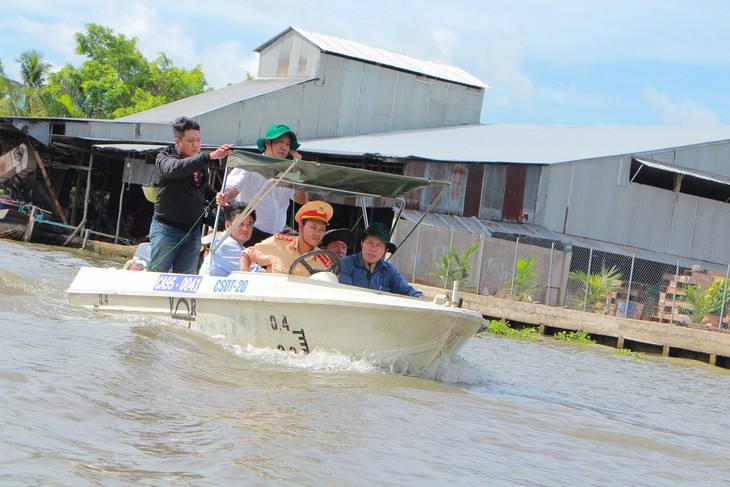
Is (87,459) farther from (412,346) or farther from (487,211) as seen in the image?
(487,211)

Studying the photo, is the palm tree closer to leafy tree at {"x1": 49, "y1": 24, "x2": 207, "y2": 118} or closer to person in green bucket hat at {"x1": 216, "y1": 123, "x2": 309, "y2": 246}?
leafy tree at {"x1": 49, "y1": 24, "x2": 207, "y2": 118}

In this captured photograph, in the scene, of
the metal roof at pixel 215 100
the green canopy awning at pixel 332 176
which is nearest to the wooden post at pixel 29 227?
the metal roof at pixel 215 100

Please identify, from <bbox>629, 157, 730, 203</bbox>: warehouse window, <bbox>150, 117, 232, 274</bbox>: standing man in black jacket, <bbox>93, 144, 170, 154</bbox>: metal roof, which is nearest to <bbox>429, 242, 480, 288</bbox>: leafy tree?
<bbox>629, 157, 730, 203</bbox>: warehouse window

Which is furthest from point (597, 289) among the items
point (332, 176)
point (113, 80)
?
Answer: point (113, 80)

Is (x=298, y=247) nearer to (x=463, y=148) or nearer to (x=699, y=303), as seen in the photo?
(x=699, y=303)

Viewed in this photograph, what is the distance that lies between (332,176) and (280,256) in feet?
2.95

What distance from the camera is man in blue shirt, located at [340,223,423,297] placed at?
8422 mm

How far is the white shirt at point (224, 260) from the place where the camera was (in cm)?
882

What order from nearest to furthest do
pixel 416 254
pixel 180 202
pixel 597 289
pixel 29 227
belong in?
1. pixel 180 202
2. pixel 597 289
3. pixel 416 254
4. pixel 29 227

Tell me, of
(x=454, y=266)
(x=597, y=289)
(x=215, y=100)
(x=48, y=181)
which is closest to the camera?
(x=597, y=289)

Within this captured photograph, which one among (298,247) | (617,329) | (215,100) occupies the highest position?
(215,100)

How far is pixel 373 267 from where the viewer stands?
8.65m

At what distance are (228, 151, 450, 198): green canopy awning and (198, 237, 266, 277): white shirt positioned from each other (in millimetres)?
789

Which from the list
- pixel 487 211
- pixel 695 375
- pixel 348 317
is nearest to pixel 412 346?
pixel 348 317
